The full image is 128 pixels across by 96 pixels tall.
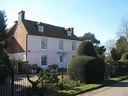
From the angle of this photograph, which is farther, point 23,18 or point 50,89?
point 23,18

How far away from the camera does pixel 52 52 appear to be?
3938cm

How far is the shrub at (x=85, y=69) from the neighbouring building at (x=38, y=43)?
17.0 metres

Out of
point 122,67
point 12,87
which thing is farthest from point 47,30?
point 12,87

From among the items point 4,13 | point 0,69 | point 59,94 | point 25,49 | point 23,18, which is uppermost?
point 23,18

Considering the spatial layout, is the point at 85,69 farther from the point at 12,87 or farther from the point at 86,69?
the point at 12,87

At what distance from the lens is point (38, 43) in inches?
1441

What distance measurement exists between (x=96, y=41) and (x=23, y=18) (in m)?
34.9

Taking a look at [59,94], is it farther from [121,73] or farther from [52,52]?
[52,52]

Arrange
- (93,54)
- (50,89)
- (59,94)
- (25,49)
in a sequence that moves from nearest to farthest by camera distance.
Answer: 1. (59,94)
2. (50,89)
3. (93,54)
4. (25,49)

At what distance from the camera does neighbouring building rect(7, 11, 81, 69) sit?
35.5m

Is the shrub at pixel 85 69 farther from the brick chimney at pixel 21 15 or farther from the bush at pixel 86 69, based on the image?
the brick chimney at pixel 21 15

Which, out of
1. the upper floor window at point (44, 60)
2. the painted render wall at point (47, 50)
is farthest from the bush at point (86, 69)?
the upper floor window at point (44, 60)

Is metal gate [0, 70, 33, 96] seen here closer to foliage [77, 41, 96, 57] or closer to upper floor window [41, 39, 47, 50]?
foliage [77, 41, 96, 57]

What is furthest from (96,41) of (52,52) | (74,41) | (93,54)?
(93,54)
